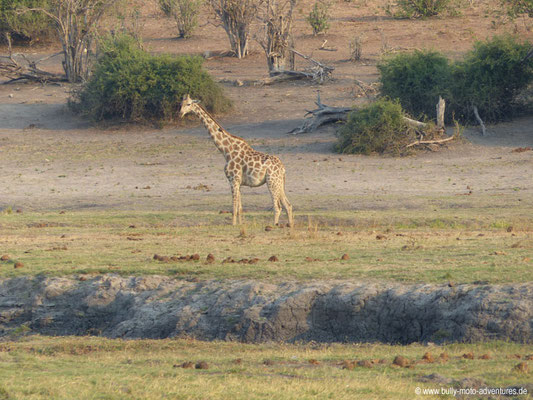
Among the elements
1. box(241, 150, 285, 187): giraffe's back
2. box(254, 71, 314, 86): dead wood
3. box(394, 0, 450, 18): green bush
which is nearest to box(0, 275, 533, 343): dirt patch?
box(241, 150, 285, 187): giraffe's back

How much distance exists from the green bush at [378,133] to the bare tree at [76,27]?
13706 millimetres

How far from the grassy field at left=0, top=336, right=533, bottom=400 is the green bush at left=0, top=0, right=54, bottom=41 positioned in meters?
34.6

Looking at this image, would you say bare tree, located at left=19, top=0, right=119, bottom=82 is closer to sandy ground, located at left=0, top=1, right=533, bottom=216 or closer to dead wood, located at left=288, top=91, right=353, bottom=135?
sandy ground, located at left=0, top=1, right=533, bottom=216

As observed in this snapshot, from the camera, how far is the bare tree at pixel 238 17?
36375 millimetres

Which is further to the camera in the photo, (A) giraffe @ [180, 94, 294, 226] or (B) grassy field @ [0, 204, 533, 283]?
(A) giraffe @ [180, 94, 294, 226]

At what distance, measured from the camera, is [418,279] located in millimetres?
9516

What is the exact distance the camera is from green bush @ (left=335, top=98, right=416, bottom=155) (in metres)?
25.0

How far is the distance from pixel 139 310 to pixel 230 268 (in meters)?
1.48

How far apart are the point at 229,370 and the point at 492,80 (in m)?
23.0

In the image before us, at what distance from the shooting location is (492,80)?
2791cm

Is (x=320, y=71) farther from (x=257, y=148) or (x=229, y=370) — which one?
(x=229, y=370)

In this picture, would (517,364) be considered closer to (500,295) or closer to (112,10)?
(500,295)

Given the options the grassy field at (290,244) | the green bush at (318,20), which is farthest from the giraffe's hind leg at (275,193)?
the green bush at (318,20)

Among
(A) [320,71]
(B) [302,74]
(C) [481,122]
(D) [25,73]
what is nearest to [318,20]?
(B) [302,74]
